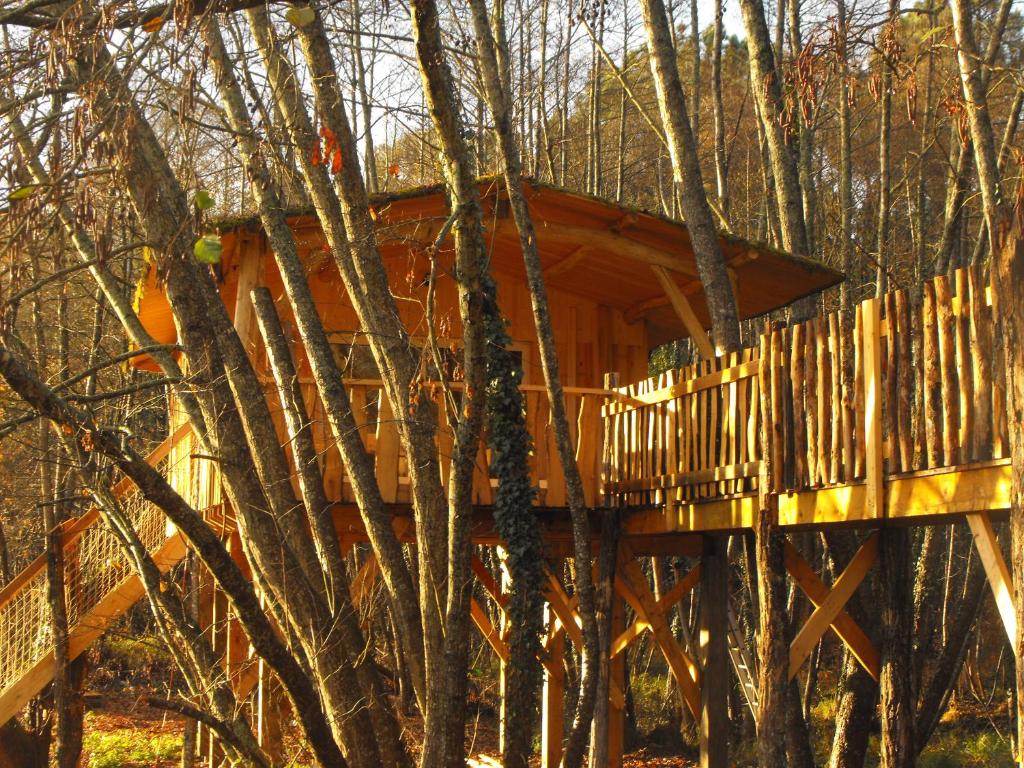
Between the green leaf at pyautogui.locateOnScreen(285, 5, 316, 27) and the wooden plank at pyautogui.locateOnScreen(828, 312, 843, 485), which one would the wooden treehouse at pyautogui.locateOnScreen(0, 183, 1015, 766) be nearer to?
the wooden plank at pyautogui.locateOnScreen(828, 312, 843, 485)

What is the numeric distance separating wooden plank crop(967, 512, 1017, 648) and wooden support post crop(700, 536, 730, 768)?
5542mm

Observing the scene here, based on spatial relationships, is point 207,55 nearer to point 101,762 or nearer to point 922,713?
point 922,713

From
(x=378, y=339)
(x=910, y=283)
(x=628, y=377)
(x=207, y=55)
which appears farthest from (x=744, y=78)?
(x=207, y=55)

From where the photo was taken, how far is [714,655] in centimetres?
1175

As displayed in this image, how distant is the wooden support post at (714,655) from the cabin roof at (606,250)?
314 centimetres

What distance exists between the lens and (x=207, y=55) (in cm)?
436

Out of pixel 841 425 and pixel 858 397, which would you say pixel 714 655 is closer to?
pixel 841 425

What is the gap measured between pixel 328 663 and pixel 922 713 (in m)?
8.25

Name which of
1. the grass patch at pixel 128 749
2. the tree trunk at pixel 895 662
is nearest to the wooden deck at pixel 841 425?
the tree trunk at pixel 895 662

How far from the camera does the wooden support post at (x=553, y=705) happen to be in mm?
13938

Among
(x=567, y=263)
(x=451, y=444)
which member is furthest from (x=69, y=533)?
(x=567, y=263)

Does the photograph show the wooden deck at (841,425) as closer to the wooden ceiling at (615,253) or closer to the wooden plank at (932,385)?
the wooden plank at (932,385)

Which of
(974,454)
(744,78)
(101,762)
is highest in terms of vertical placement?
(744,78)

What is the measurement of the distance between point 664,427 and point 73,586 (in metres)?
6.26
